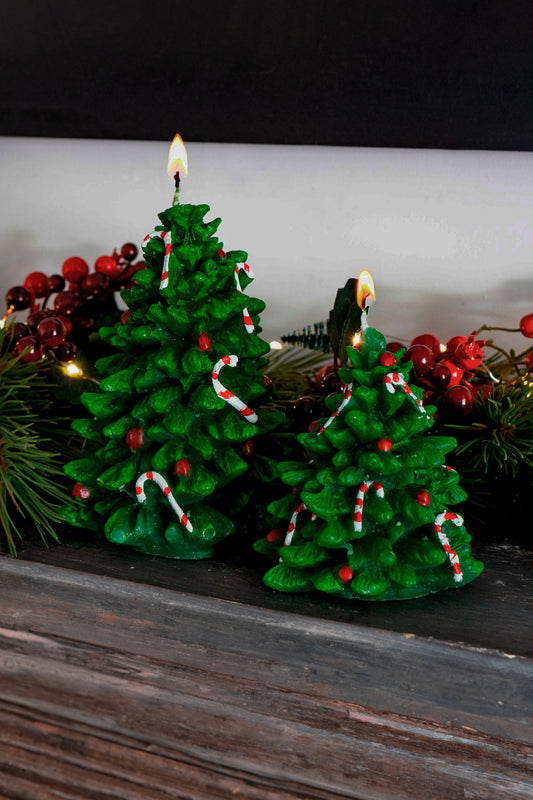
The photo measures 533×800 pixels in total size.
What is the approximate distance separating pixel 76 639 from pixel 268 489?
0.20m

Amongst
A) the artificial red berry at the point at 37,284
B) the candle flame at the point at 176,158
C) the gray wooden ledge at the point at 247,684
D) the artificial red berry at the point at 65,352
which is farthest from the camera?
the artificial red berry at the point at 37,284

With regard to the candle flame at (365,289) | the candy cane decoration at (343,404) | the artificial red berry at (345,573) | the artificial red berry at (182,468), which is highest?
the candle flame at (365,289)

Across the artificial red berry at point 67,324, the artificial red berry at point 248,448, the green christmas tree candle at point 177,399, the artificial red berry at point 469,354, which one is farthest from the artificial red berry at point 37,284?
the artificial red berry at point 469,354

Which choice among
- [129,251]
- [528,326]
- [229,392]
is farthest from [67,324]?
[528,326]

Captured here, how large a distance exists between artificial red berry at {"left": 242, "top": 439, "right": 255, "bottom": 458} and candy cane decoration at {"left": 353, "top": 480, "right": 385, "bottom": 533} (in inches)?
4.5

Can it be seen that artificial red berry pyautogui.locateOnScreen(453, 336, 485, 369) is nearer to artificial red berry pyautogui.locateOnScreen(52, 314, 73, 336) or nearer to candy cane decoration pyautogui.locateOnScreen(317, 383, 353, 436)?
candy cane decoration pyautogui.locateOnScreen(317, 383, 353, 436)

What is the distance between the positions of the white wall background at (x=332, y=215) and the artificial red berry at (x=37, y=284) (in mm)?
132

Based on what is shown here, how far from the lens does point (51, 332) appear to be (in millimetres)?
601

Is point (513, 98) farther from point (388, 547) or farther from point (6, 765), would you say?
point (6, 765)

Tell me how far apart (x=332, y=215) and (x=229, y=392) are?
1.14ft

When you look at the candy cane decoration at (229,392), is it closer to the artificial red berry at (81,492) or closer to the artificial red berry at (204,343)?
the artificial red berry at (204,343)

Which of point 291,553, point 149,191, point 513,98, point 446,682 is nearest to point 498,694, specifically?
point 446,682

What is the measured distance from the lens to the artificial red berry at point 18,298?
2.27ft

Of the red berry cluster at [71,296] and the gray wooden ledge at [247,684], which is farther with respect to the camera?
the red berry cluster at [71,296]
